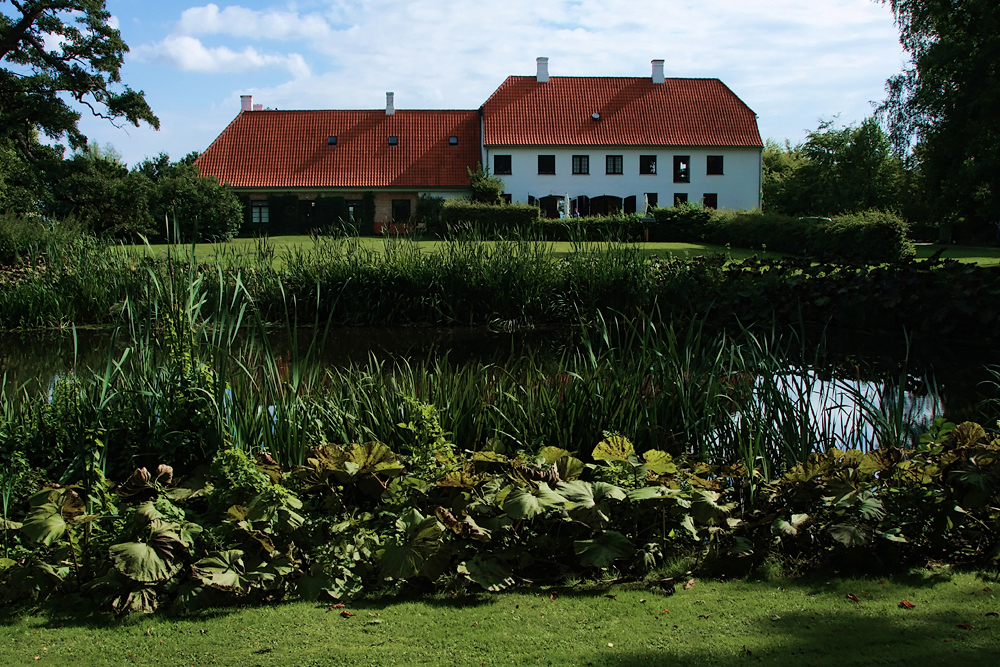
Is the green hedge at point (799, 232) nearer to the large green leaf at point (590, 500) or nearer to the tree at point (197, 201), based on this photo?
the large green leaf at point (590, 500)

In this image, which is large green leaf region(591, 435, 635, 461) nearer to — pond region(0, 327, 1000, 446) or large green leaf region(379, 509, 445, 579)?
large green leaf region(379, 509, 445, 579)

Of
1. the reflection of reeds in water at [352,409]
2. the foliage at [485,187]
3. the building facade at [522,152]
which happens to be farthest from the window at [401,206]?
the reflection of reeds in water at [352,409]

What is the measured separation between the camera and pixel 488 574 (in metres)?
2.94

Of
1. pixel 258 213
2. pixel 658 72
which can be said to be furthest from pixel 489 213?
pixel 658 72

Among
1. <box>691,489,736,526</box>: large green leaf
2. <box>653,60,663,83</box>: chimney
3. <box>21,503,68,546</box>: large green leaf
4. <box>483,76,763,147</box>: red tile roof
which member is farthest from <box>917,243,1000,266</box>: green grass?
<box>653,60,663,83</box>: chimney

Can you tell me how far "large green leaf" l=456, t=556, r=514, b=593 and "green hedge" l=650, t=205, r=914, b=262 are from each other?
434 inches

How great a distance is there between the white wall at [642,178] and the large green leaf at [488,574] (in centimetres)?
3793

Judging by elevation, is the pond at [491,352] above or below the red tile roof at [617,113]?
below

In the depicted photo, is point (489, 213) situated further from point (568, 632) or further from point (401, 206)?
point (568, 632)

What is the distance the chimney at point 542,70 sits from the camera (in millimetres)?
42719

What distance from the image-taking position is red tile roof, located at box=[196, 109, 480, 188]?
39344 millimetres

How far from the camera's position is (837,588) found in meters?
2.97

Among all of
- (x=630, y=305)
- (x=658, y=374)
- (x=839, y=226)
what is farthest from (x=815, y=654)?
(x=839, y=226)

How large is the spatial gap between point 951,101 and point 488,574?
17.1m
